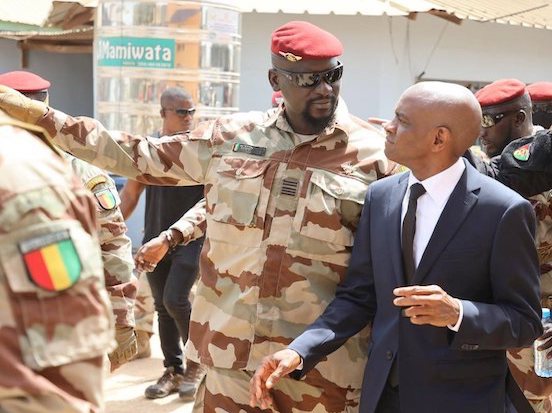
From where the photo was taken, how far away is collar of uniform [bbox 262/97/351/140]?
365 cm

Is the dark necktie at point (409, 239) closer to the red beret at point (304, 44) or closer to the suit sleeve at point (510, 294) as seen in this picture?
the suit sleeve at point (510, 294)

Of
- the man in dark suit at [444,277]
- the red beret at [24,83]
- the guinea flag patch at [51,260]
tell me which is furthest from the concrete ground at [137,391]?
the guinea flag patch at [51,260]

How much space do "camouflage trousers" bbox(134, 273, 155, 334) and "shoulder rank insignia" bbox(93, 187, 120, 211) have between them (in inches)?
113

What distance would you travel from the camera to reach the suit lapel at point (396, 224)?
3.12 m

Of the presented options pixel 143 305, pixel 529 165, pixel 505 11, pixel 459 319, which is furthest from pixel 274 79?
pixel 505 11

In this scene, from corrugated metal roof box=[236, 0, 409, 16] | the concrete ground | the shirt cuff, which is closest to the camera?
the shirt cuff

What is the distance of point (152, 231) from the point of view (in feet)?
21.9

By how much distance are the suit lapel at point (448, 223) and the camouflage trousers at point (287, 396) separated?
715 mm

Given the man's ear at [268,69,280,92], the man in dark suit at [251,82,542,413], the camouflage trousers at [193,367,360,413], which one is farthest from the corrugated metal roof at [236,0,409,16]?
the man in dark suit at [251,82,542,413]

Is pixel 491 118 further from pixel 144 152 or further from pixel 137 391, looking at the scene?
pixel 137 391

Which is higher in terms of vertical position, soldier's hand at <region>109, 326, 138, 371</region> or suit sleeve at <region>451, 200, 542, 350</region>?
suit sleeve at <region>451, 200, 542, 350</region>

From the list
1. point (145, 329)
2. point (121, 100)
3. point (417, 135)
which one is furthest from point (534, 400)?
point (121, 100)

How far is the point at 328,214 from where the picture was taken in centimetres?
355

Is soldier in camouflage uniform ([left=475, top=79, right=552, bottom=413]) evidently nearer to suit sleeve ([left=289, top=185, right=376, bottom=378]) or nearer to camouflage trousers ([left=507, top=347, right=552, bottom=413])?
camouflage trousers ([left=507, top=347, right=552, bottom=413])
